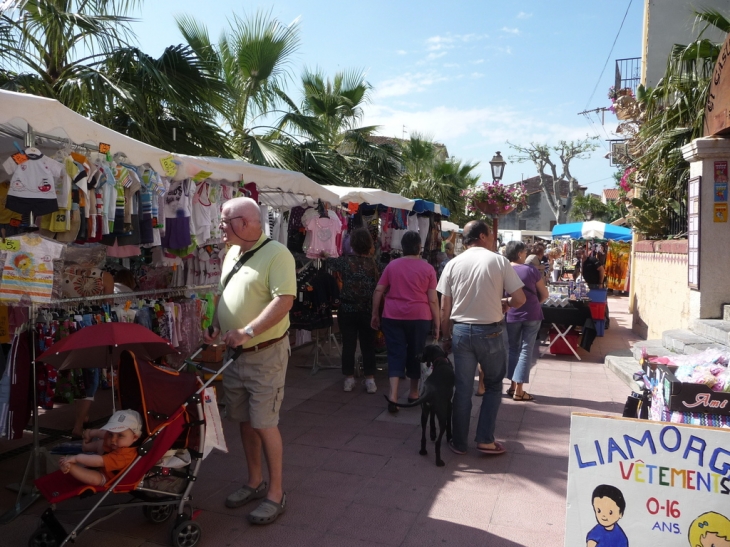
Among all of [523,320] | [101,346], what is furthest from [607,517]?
[523,320]

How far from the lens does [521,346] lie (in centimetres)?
632

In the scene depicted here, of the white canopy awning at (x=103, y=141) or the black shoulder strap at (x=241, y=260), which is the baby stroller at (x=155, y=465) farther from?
the white canopy awning at (x=103, y=141)

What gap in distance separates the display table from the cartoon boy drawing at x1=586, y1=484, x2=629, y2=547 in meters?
6.22

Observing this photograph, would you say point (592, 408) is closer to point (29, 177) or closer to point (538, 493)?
point (538, 493)

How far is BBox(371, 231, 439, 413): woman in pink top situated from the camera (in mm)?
5625

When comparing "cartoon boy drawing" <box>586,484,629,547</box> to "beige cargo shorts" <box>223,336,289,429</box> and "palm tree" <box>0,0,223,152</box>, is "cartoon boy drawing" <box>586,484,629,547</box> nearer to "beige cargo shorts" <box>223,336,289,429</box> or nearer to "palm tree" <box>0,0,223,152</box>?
"beige cargo shorts" <box>223,336,289,429</box>

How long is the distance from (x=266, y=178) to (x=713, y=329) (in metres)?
4.95

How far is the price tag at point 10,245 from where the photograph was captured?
12.1 feet

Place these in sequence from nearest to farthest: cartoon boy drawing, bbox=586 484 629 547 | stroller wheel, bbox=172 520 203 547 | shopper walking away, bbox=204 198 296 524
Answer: cartoon boy drawing, bbox=586 484 629 547, stroller wheel, bbox=172 520 203 547, shopper walking away, bbox=204 198 296 524

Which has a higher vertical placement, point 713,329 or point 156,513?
point 713,329

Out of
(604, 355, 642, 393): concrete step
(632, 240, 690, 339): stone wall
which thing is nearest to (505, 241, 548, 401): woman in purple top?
(604, 355, 642, 393): concrete step

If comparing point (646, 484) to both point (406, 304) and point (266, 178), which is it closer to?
point (406, 304)

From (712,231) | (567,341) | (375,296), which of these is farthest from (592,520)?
(567,341)

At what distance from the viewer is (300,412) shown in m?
5.82
